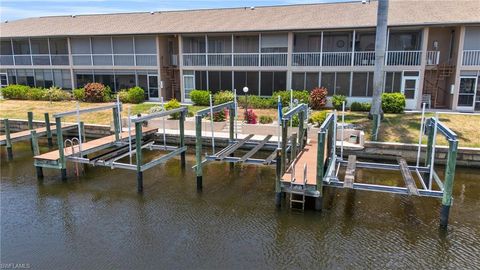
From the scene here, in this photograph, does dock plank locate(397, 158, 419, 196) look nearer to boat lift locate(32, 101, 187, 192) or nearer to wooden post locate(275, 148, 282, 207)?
wooden post locate(275, 148, 282, 207)

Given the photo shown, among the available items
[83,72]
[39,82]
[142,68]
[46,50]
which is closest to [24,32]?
[46,50]

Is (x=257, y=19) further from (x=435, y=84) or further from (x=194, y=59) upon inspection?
(x=435, y=84)

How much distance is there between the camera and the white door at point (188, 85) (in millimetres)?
29203

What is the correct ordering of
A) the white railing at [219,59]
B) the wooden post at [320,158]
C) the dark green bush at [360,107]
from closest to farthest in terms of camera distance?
the wooden post at [320,158] → the dark green bush at [360,107] → the white railing at [219,59]

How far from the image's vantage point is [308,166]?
13.2 meters

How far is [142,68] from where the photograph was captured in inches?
1176

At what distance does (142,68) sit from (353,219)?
908 inches

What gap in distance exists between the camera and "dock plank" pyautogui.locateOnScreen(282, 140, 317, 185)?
11.8 meters

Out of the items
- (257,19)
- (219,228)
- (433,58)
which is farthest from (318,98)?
(219,228)

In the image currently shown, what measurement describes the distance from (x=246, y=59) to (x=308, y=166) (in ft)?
53.0

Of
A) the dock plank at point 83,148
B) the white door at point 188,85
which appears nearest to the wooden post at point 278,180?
the dock plank at point 83,148

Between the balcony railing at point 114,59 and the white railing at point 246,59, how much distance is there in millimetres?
6660

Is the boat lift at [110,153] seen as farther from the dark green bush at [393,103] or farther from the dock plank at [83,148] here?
the dark green bush at [393,103]

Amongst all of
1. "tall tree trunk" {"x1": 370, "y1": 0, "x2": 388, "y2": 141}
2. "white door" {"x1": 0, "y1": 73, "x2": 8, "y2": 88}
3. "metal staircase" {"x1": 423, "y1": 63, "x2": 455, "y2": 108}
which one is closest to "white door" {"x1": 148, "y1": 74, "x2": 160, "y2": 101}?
"white door" {"x1": 0, "y1": 73, "x2": 8, "y2": 88}
